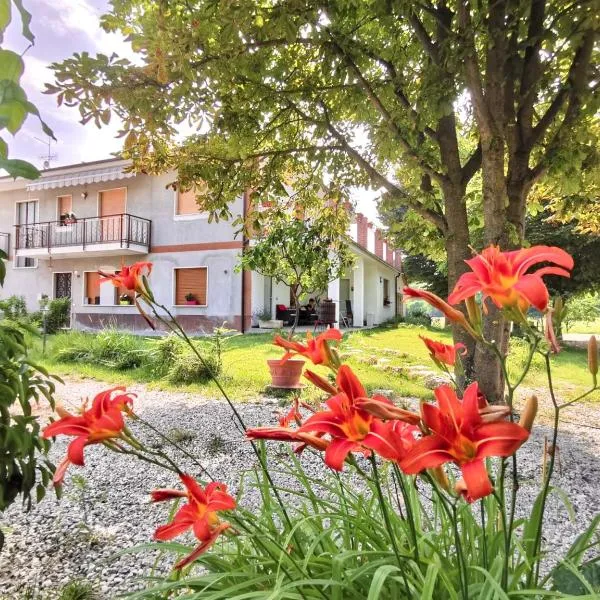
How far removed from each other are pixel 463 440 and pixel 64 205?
64.2 ft

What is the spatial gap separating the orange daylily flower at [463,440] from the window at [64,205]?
62.0 feet

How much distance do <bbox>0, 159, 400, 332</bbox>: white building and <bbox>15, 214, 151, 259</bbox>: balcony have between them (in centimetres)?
4

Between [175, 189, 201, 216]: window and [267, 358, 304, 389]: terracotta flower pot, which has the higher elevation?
[175, 189, 201, 216]: window

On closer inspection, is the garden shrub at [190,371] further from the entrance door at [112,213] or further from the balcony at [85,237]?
the entrance door at [112,213]

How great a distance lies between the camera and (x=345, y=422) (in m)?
0.76

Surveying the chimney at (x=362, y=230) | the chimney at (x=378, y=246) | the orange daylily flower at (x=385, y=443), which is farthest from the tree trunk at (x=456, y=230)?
the chimney at (x=378, y=246)

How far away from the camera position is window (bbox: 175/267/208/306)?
14773 mm

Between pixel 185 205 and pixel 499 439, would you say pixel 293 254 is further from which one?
pixel 185 205

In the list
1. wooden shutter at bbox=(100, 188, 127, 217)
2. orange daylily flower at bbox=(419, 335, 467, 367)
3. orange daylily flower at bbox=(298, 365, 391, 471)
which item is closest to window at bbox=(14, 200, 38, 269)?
wooden shutter at bbox=(100, 188, 127, 217)

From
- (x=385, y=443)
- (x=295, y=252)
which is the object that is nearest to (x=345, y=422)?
(x=385, y=443)

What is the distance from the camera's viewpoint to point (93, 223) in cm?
1616

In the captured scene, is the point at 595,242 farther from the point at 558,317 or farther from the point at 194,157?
the point at 558,317

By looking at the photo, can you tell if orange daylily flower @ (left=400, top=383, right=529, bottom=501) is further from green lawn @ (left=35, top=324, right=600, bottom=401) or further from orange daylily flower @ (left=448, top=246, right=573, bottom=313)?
green lawn @ (left=35, top=324, right=600, bottom=401)

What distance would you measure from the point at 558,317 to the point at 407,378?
22.7 feet
